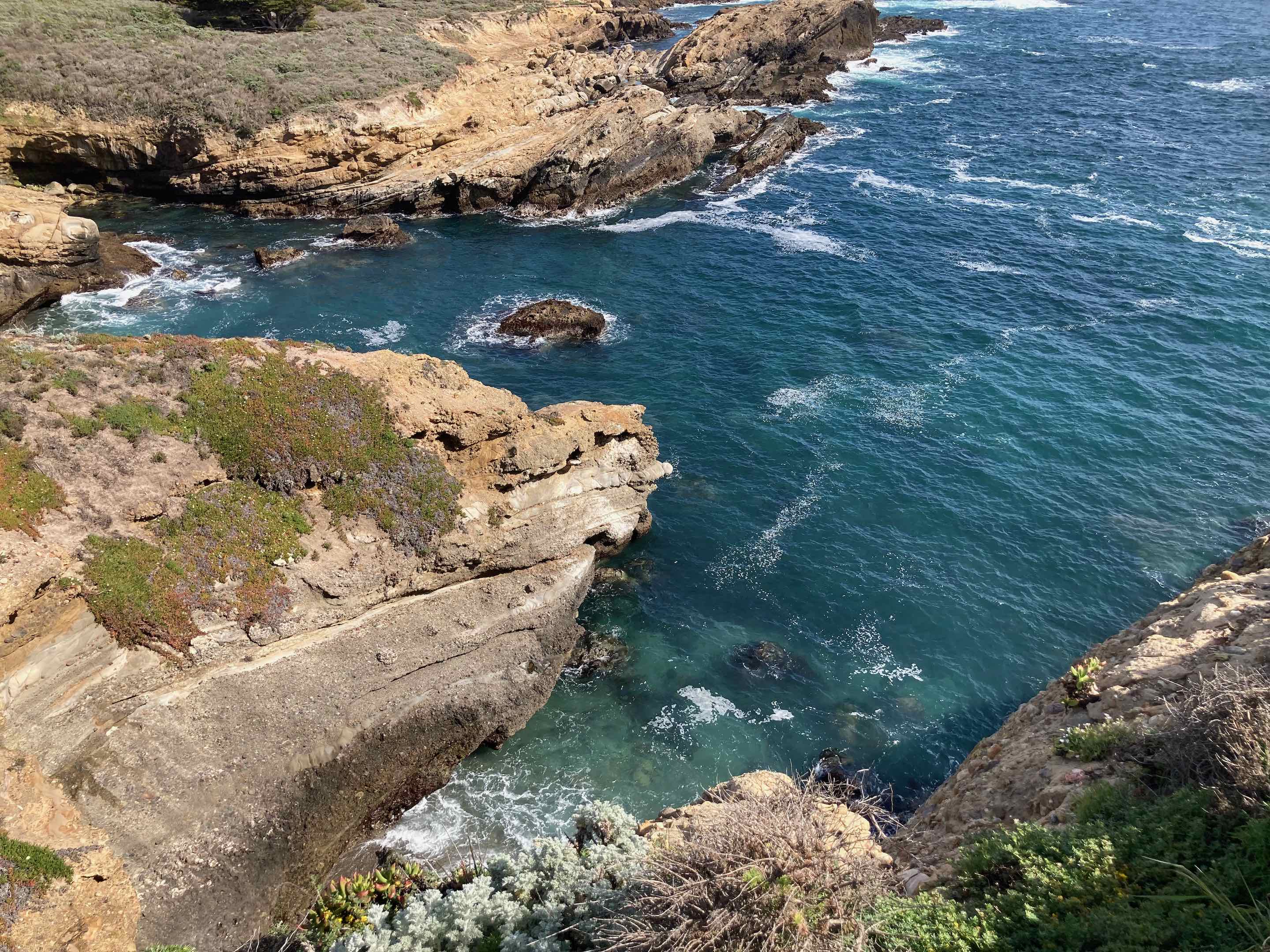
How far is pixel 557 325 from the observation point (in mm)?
47500

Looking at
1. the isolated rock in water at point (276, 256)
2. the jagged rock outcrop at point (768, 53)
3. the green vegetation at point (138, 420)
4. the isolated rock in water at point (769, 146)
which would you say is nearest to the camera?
the green vegetation at point (138, 420)

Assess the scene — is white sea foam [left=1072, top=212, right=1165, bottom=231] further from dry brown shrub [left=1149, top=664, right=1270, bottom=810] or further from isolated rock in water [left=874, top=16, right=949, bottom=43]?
isolated rock in water [left=874, top=16, right=949, bottom=43]

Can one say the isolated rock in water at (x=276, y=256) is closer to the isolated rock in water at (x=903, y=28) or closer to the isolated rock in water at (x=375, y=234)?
the isolated rock in water at (x=375, y=234)

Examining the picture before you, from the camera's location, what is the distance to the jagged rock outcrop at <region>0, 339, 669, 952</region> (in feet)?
66.2

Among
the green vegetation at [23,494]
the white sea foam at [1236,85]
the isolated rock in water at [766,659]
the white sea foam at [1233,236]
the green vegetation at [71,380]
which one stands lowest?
the isolated rock in water at [766,659]

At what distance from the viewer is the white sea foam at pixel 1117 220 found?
57.8m

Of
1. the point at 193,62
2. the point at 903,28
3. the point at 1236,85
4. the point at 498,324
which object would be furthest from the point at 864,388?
the point at 903,28

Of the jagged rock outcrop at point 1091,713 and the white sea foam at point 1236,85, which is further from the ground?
the white sea foam at point 1236,85

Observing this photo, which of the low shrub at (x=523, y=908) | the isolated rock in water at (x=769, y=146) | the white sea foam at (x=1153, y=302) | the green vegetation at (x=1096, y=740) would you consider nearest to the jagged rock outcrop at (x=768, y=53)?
the isolated rock in water at (x=769, y=146)

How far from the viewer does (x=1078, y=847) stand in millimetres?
14406

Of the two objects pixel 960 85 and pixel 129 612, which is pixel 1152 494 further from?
pixel 960 85

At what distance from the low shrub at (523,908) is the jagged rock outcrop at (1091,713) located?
22.0ft

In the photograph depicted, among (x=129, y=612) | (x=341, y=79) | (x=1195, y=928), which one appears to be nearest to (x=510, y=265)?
(x=341, y=79)

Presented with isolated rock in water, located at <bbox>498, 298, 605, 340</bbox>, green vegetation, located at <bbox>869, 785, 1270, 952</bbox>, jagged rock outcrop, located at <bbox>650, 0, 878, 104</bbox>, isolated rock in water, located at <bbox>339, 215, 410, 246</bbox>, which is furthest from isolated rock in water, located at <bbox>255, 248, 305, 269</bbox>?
green vegetation, located at <bbox>869, 785, 1270, 952</bbox>
